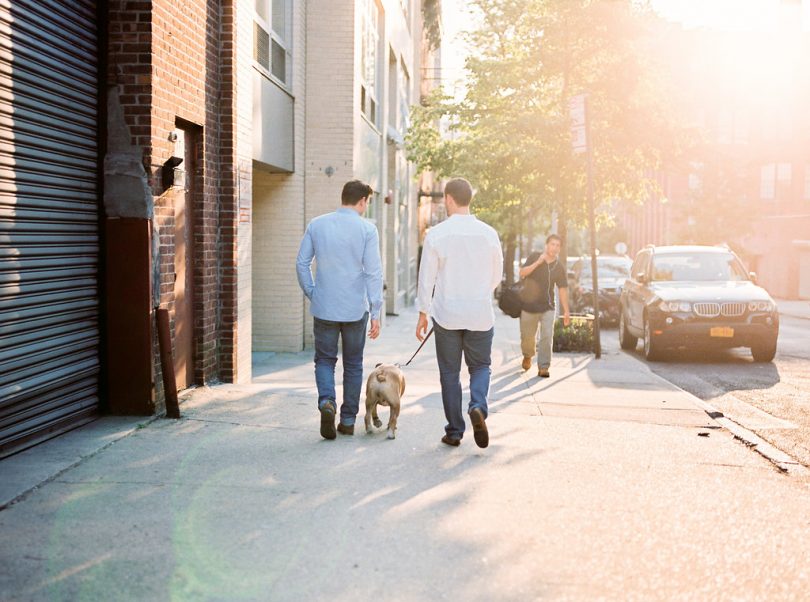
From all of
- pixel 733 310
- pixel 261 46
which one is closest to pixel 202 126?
pixel 261 46

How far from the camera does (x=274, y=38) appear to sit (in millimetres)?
13164

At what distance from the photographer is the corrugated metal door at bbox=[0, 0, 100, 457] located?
18.7ft

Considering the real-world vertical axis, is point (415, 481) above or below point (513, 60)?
below

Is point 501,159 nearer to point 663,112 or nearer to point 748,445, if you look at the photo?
point 663,112

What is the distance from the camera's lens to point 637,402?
9.56 metres

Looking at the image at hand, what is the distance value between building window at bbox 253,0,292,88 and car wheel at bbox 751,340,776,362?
8224mm

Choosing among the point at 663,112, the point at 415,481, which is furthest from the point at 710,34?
the point at 415,481

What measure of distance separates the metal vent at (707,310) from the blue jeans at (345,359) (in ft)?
28.4

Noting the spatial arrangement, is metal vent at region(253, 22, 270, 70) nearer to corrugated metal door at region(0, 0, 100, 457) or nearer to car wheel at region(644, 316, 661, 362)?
corrugated metal door at region(0, 0, 100, 457)

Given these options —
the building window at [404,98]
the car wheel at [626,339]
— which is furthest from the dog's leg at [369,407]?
the building window at [404,98]

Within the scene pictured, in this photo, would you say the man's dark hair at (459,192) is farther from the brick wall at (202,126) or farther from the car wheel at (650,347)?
the car wheel at (650,347)

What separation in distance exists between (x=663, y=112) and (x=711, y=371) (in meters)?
6.75

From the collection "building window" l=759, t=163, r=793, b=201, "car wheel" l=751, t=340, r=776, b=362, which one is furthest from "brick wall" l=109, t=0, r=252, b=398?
"building window" l=759, t=163, r=793, b=201

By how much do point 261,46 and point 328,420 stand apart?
728 cm
